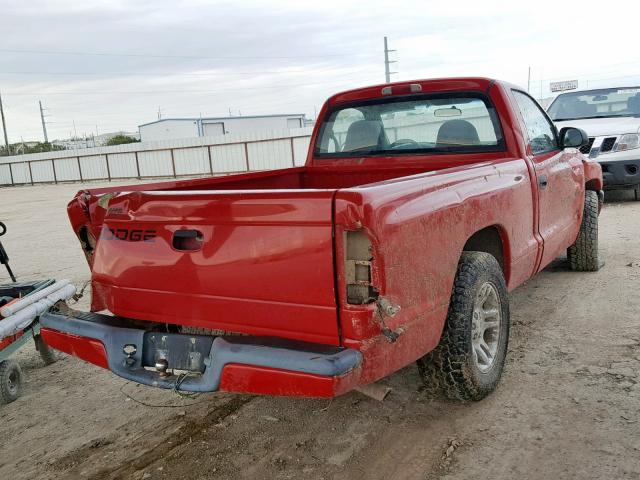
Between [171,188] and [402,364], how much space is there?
2.12 metres

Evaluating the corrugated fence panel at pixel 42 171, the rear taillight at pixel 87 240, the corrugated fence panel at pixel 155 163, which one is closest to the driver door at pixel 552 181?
the rear taillight at pixel 87 240

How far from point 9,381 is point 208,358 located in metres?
1.89

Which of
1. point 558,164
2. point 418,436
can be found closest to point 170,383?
point 418,436

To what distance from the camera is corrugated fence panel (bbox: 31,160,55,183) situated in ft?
129

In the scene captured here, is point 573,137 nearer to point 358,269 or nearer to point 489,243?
point 489,243

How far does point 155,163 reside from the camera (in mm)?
33219

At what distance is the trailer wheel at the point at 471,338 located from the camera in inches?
117

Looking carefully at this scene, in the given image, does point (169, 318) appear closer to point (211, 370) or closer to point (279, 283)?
point (211, 370)

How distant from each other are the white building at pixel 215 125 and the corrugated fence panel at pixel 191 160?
2278 centimetres

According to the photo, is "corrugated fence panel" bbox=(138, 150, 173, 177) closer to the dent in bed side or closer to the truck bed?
the truck bed

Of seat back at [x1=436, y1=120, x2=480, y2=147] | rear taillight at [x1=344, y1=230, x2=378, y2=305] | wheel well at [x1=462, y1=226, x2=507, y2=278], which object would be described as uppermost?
seat back at [x1=436, y1=120, x2=480, y2=147]

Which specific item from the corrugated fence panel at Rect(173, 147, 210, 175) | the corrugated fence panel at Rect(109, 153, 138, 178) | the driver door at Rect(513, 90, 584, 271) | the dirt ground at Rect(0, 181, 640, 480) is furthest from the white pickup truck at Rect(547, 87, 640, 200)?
the corrugated fence panel at Rect(109, 153, 138, 178)

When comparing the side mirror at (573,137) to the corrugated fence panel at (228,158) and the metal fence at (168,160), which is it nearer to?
the metal fence at (168,160)

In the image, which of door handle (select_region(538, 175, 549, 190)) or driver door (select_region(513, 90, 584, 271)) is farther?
driver door (select_region(513, 90, 584, 271))
